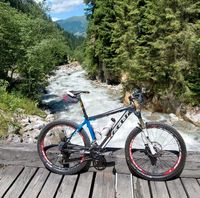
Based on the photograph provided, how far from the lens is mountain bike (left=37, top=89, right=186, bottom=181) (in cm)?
449

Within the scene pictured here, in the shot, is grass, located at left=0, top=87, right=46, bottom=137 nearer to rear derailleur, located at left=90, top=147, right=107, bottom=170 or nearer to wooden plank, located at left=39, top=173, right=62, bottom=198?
wooden plank, located at left=39, top=173, right=62, bottom=198

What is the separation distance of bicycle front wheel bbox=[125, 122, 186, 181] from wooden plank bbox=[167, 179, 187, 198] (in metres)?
0.08

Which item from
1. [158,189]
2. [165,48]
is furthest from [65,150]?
[165,48]

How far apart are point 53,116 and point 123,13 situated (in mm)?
12845

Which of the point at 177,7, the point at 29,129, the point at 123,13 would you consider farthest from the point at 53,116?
the point at 123,13

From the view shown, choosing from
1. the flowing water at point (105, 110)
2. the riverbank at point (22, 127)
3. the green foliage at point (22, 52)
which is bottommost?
the flowing water at point (105, 110)

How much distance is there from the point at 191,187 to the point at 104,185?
113cm

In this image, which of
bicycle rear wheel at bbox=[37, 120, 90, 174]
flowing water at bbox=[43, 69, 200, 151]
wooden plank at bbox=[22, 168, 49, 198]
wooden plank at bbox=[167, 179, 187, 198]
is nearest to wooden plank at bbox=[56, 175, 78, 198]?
bicycle rear wheel at bbox=[37, 120, 90, 174]

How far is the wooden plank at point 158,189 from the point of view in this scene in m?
4.14

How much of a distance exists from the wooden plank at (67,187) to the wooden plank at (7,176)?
28.5 inches

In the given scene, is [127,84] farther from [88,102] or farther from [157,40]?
[157,40]

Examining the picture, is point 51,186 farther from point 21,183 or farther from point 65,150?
point 65,150

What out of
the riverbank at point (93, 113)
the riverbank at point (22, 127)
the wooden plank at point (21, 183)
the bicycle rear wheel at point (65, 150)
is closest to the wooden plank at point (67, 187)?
the bicycle rear wheel at point (65, 150)

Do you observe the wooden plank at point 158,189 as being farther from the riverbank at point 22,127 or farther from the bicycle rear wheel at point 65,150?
the riverbank at point 22,127
